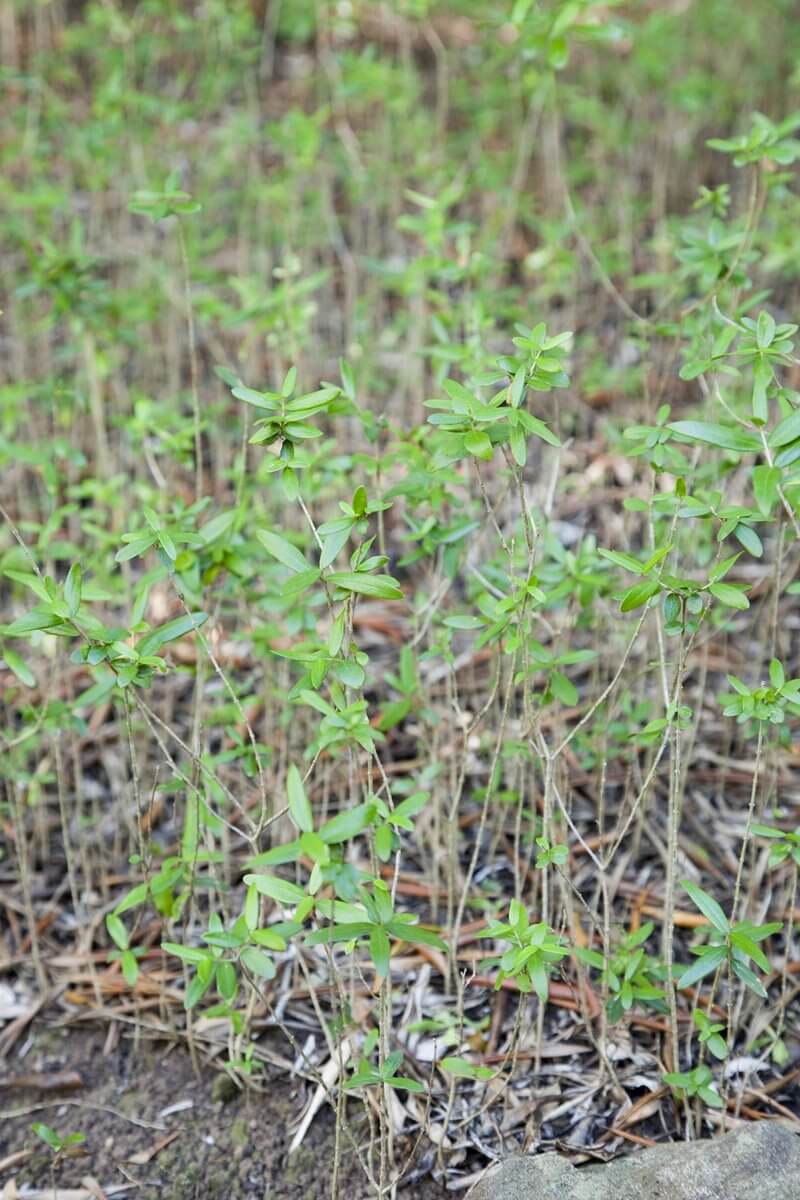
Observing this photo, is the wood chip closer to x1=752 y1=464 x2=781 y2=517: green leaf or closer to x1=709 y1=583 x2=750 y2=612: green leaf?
x1=709 y1=583 x2=750 y2=612: green leaf

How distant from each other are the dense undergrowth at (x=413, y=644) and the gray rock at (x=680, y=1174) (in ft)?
0.45

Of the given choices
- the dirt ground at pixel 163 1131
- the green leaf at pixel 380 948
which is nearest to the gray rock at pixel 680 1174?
the dirt ground at pixel 163 1131

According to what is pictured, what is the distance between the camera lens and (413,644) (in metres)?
2.28

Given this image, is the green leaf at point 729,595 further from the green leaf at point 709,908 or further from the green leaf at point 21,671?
the green leaf at point 21,671

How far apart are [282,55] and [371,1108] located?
581cm

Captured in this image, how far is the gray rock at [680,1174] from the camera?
70.3 inches

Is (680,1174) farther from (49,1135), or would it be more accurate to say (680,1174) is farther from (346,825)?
(49,1135)

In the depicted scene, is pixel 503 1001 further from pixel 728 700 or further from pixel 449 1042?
pixel 728 700

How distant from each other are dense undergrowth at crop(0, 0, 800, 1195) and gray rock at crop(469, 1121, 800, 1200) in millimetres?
138

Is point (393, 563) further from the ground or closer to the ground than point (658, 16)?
closer to the ground

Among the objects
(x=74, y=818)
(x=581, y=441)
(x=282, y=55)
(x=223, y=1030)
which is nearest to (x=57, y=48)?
(x=282, y=55)

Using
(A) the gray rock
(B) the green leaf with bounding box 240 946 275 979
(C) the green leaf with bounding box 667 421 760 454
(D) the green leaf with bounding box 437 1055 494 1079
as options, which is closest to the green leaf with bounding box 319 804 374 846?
(B) the green leaf with bounding box 240 946 275 979

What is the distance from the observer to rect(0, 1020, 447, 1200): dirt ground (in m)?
2.09

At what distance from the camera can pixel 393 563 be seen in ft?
11.3
